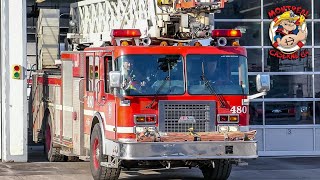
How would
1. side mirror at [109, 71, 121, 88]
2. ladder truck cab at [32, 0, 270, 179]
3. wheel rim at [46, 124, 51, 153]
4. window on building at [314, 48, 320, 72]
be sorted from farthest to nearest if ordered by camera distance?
1. window on building at [314, 48, 320, 72]
2. wheel rim at [46, 124, 51, 153]
3. ladder truck cab at [32, 0, 270, 179]
4. side mirror at [109, 71, 121, 88]

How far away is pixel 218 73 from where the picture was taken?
1316 centimetres

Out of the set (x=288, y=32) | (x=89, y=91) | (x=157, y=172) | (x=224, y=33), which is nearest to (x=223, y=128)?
(x=224, y=33)

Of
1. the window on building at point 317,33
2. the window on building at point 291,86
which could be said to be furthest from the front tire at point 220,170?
the window on building at point 317,33

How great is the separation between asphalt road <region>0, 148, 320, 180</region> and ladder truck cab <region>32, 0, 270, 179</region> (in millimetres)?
1144

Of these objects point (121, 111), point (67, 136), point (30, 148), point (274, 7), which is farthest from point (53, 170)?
point (274, 7)

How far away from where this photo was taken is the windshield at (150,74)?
12.8 m

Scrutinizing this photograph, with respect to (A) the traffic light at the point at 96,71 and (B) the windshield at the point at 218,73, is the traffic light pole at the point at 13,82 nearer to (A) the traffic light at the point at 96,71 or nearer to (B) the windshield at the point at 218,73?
(A) the traffic light at the point at 96,71

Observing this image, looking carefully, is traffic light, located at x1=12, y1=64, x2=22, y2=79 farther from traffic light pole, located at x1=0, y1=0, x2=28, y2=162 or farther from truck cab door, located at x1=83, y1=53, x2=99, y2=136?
truck cab door, located at x1=83, y1=53, x2=99, y2=136

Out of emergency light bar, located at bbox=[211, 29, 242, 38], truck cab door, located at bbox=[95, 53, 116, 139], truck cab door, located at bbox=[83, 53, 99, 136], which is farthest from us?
truck cab door, located at bbox=[83, 53, 99, 136]

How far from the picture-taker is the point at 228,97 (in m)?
13.1

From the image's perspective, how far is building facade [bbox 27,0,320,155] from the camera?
19.6 meters

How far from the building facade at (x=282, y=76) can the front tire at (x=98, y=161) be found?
6199mm

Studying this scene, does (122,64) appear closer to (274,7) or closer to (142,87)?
(142,87)

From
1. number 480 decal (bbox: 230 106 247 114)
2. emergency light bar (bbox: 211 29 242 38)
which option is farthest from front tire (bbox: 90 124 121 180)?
emergency light bar (bbox: 211 29 242 38)
